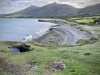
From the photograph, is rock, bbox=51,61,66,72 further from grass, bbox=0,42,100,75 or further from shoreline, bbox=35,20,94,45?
shoreline, bbox=35,20,94,45

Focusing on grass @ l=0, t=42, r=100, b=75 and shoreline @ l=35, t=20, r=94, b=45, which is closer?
grass @ l=0, t=42, r=100, b=75

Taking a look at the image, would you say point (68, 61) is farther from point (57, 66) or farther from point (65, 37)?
point (65, 37)

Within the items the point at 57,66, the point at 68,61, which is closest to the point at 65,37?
the point at 68,61

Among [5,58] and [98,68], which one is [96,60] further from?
[5,58]

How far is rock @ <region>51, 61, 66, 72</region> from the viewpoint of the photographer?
82.4 ft

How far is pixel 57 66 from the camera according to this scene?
2594 cm

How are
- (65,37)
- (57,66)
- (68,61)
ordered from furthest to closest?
(65,37), (68,61), (57,66)

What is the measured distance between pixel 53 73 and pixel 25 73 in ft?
13.3

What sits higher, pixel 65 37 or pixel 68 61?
pixel 68 61

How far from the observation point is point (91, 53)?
32.0 meters

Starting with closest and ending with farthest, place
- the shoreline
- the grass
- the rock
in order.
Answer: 1. the grass
2. the rock
3. the shoreline

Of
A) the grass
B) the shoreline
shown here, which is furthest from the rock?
the shoreline

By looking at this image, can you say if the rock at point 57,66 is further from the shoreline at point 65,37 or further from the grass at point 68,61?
the shoreline at point 65,37

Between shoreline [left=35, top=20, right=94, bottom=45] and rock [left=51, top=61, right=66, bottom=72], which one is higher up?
rock [left=51, top=61, right=66, bottom=72]
